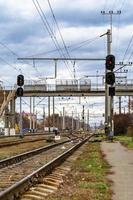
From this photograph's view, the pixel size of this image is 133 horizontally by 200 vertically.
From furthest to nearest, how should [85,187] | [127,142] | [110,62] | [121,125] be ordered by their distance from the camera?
[121,125]
[127,142]
[110,62]
[85,187]

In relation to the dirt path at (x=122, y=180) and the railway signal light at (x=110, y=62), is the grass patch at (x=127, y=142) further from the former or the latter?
the dirt path at (x=122, y=180)

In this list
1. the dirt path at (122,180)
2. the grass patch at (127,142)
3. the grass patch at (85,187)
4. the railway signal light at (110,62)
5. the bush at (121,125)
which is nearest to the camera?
the grass patch at (85,187)

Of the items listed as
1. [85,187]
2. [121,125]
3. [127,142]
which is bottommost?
[85,187]

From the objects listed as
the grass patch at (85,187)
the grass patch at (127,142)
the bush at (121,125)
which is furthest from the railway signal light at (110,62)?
the bush at (121,125)

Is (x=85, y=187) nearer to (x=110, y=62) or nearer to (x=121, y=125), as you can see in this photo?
(x=110, y=62)

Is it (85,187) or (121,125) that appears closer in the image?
(85,187)

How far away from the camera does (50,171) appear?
19125 mm

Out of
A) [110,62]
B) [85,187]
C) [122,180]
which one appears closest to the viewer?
[85,187]

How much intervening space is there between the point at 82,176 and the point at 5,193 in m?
6.29

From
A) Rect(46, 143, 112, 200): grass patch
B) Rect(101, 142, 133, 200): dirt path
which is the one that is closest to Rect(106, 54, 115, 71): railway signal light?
Rect(101, 142, 133, 200): dirt path

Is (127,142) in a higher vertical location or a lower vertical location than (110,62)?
lower

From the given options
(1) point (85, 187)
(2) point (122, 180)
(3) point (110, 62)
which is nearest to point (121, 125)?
(3) point (110, 62)

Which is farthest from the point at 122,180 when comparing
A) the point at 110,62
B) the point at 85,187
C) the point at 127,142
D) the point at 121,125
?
the point at 121,125

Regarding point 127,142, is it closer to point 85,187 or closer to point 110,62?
point 110,62
